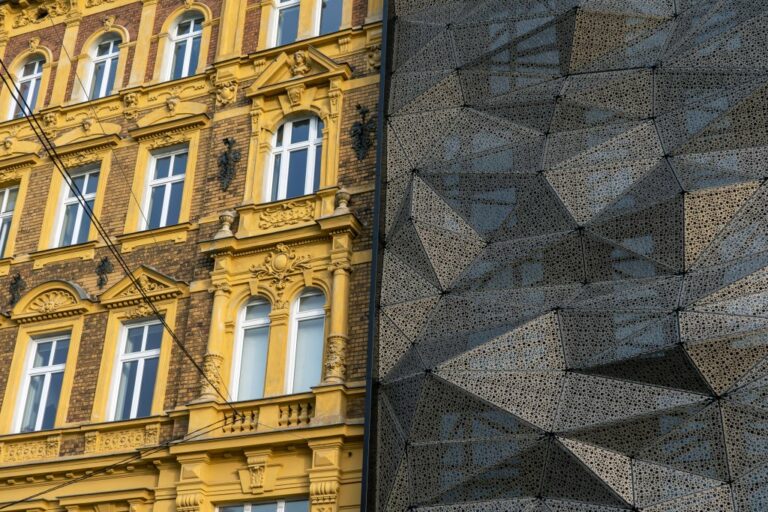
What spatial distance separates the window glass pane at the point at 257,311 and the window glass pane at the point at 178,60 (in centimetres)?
542

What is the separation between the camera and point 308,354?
17.5 m

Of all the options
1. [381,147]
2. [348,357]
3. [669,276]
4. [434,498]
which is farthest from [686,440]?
[381,147]

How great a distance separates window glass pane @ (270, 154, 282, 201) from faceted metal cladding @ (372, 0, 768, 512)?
247 cm

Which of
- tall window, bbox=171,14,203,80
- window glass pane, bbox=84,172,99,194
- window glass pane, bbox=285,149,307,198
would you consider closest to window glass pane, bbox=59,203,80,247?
window glass pane, bbox=84,172,99,194

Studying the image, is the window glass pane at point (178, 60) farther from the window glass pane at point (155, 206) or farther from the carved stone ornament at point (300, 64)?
the carved stone ornament at point (300, 64)

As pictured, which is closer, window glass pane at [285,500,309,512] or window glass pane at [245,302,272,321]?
window glass pane at [285,500,309,512]

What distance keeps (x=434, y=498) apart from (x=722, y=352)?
3.93m

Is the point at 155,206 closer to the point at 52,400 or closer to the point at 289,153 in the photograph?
the point at 289,153

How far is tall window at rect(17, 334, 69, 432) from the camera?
19000mm

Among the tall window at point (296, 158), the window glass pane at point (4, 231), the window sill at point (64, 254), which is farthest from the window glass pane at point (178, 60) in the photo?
the window glass pane at point (4, 231)

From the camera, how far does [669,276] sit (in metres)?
14.4

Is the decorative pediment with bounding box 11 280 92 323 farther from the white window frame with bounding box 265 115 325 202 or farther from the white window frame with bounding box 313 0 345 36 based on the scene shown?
the white window frame with bounding box 313 0 345 36

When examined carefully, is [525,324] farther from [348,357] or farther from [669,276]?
[348,357]

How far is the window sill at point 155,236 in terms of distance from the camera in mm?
19250
